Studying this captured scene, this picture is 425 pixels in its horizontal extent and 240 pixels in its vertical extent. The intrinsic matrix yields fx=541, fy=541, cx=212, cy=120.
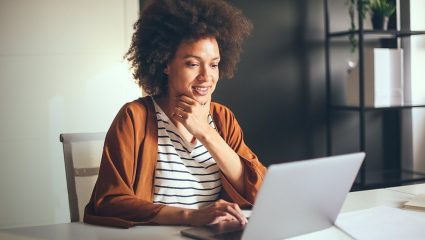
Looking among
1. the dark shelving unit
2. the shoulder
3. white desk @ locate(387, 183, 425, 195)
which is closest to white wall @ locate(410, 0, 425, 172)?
the dark shelving unit

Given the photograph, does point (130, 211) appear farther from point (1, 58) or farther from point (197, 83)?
point (1, 58)

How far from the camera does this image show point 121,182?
1.47m

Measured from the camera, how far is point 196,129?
162 cm

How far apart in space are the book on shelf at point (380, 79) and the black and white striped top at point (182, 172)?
1703 millimetres

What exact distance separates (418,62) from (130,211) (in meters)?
2.68

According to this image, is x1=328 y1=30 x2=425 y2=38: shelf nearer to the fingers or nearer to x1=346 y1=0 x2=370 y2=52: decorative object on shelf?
x1=346 y1=0 x2=370 y2=52: decorative object on shelf

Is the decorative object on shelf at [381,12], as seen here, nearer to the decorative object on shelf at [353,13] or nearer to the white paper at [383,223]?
the decorative object on shelf at [353,13]

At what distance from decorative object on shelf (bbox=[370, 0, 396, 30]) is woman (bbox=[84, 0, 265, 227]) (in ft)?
5.01

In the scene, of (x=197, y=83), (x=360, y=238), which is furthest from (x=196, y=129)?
(x=360, y=238)

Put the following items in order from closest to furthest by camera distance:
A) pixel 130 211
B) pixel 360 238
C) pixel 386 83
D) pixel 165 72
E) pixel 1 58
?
pixel 360 238 → pixel 130 211 → pixel 165 72 → pixel 1 58 → pixel 386 83

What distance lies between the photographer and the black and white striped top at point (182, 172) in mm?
1623

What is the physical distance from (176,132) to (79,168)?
34 cm

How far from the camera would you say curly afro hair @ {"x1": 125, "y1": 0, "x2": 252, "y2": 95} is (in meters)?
1.72

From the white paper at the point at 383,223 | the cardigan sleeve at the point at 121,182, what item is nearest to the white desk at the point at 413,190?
the white paper at the point at 383,223
